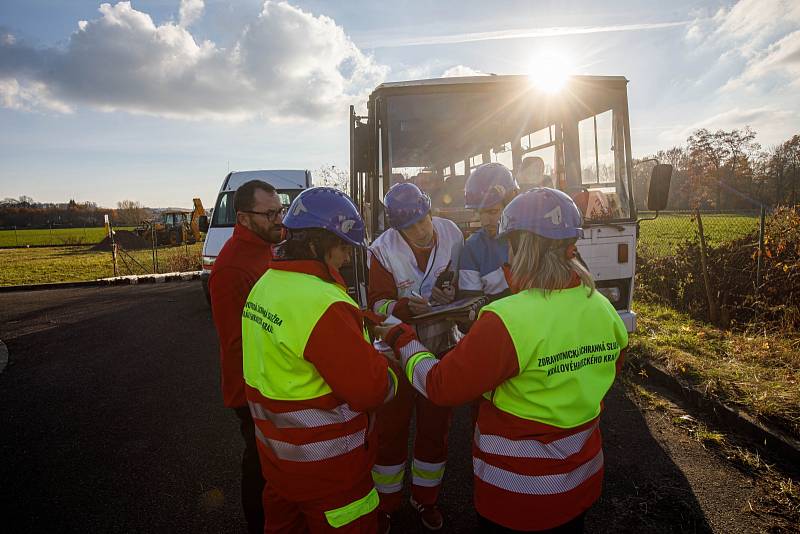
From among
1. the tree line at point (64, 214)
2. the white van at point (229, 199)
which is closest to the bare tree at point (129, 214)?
the tree line at point (64, 214)

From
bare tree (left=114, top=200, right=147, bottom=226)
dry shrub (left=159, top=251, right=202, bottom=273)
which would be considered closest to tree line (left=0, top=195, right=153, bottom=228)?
bare tree (left=114, top=200, right=147, bottom=226)

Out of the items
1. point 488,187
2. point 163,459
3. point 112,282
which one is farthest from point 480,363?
point 112,282

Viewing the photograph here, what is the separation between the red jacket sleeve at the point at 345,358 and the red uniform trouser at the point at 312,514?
392 mm

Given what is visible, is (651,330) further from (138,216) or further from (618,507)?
(138,216)

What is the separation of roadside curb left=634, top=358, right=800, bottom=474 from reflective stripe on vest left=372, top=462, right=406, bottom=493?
2.92 meters

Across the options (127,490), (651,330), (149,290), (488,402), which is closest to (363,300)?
(127,490)

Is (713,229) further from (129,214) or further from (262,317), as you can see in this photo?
(129,214)

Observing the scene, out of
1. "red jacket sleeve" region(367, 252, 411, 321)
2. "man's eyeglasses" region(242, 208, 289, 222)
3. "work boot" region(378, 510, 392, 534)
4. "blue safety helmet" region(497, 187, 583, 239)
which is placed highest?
"man's eyeglasses" region(242, 208, 289, 222)

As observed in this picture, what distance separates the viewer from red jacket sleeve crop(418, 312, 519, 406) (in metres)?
1.57

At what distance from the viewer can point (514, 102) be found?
185 inches

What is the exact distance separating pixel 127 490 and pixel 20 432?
2.00 m

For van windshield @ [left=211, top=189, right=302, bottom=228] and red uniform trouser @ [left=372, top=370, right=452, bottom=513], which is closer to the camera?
red uniform trouser @ [left=372, top=370, right=452, bottom=513]

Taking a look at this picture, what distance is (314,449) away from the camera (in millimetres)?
1777

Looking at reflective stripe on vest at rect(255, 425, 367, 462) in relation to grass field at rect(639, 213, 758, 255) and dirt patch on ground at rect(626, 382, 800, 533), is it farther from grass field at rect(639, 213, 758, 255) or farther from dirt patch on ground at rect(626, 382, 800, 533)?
grass field at rect(639, 213, 758, 255)
